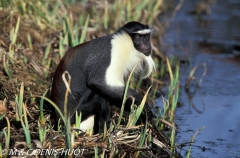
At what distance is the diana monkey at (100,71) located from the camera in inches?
196

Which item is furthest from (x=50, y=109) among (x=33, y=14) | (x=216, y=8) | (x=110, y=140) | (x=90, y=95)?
(x=216, y=8)

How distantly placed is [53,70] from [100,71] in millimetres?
2076

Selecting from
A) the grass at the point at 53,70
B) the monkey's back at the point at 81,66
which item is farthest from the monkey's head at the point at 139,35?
the grass at the point at 53,70

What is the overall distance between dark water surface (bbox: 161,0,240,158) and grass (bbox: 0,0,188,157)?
35 cm

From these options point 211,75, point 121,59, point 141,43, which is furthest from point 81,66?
point 211,75

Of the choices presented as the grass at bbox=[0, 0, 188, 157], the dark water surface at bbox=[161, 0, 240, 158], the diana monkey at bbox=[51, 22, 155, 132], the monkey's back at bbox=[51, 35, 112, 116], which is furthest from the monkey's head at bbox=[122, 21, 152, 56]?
the dark water surface at bbox=[161, 0, 240, 158]

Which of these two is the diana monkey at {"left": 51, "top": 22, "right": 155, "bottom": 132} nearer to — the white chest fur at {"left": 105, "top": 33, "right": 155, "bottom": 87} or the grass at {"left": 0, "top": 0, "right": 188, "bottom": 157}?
the white chest fur at {"left": 105, "top": 33, "right": 155, "bottom": 87}

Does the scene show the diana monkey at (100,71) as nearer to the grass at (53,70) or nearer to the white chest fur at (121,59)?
the white chest fur at (121,59)

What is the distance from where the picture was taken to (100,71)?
16.4ft

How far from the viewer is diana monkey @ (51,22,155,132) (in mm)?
4988

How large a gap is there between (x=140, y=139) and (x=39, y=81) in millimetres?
2241

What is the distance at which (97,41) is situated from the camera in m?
5.15

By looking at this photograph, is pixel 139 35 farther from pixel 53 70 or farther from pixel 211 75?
pixel 211 75

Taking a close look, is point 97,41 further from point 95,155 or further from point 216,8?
point 216,8
